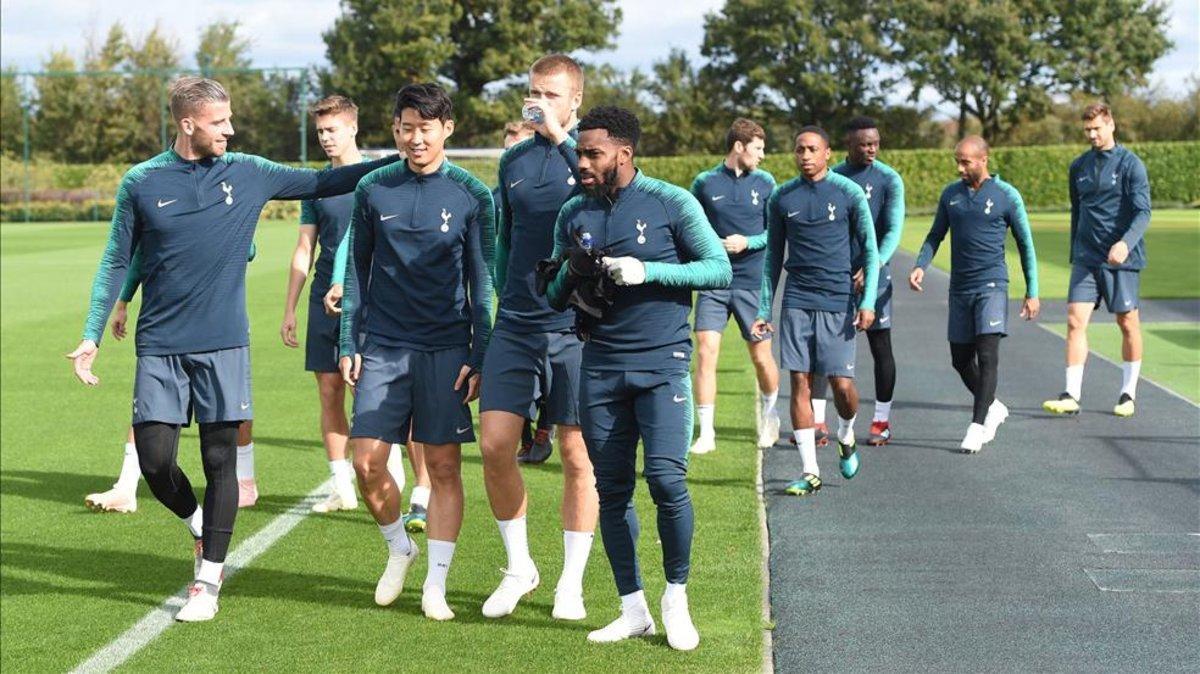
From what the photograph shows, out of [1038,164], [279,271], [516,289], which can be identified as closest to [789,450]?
[516,289]

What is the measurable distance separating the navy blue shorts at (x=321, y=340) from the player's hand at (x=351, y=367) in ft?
6.25

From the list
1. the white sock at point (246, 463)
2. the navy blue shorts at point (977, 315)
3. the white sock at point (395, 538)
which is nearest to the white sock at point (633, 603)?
the white sock at point (395, 538)

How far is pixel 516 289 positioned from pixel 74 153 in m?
67.7

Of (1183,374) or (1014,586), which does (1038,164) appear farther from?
(1014,586)

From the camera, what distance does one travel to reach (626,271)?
18.4ft

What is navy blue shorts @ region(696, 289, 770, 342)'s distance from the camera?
10.6 m

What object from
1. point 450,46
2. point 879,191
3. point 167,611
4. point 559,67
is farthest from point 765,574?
point 450,46

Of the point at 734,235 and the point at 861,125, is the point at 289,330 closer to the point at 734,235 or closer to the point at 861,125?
the point at 734,235

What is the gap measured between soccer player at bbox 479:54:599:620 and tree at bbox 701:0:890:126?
7125 centimetres

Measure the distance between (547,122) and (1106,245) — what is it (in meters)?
7.25

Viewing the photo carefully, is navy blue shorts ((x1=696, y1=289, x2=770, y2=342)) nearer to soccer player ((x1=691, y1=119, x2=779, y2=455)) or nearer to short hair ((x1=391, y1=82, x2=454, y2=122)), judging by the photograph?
soccer player ((x1=691, y1=119, x2=779, y2=455))

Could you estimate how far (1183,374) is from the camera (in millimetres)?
14672

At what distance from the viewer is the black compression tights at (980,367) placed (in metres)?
10.8

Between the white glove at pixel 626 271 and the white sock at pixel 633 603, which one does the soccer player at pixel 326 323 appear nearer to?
the white sock at pixel 633 603
